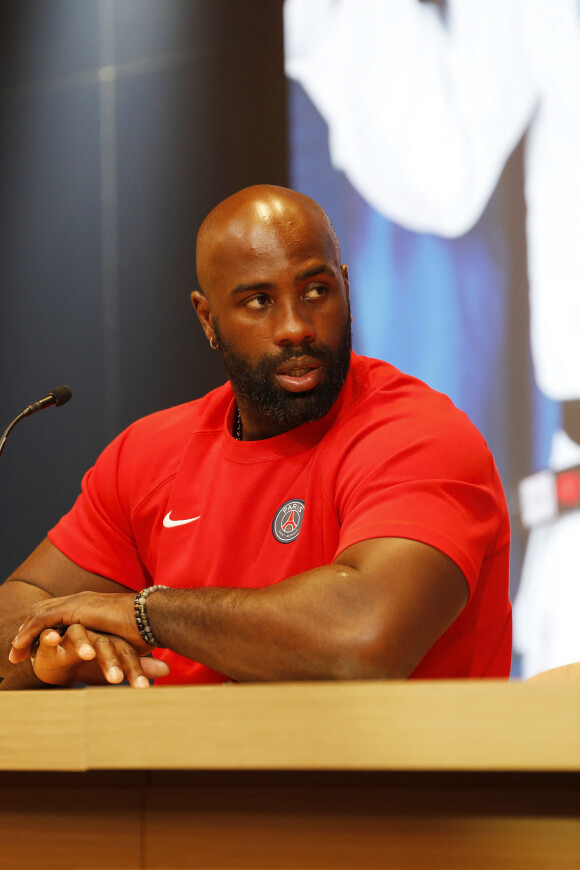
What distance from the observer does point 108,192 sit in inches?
127

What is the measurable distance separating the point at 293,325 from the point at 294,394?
0.11m

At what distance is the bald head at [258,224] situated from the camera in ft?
5.23

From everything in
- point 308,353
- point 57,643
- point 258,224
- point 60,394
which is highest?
point 258,224

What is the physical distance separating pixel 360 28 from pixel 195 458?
1.73 meters

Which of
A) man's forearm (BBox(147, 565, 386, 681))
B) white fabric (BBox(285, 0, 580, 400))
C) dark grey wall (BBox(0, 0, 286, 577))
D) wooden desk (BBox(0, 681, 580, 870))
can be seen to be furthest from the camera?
dark grey wall (BBox(0, 0, 286, 577))

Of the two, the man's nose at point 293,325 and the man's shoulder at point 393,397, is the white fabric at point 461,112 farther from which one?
the man's nose at point 293,325

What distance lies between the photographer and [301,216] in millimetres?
1612

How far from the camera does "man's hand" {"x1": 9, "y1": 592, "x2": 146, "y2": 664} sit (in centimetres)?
123

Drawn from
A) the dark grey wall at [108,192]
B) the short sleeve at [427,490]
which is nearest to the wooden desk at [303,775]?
the short sleeve at [427,490]

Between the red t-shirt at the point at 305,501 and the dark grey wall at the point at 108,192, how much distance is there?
1.23 metres

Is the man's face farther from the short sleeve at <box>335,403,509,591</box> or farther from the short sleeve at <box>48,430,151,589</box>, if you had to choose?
the short sleeve at <box>48,430,151,589</box>

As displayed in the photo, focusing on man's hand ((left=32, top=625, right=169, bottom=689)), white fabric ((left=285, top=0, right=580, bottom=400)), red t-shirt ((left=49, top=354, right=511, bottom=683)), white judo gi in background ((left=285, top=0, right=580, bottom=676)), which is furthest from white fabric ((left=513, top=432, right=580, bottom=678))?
man's hand ((left=32, top=625, right=169, bottom=689))

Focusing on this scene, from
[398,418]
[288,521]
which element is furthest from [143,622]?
[398,418]

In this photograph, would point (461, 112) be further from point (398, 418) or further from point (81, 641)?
point (81, 641)
